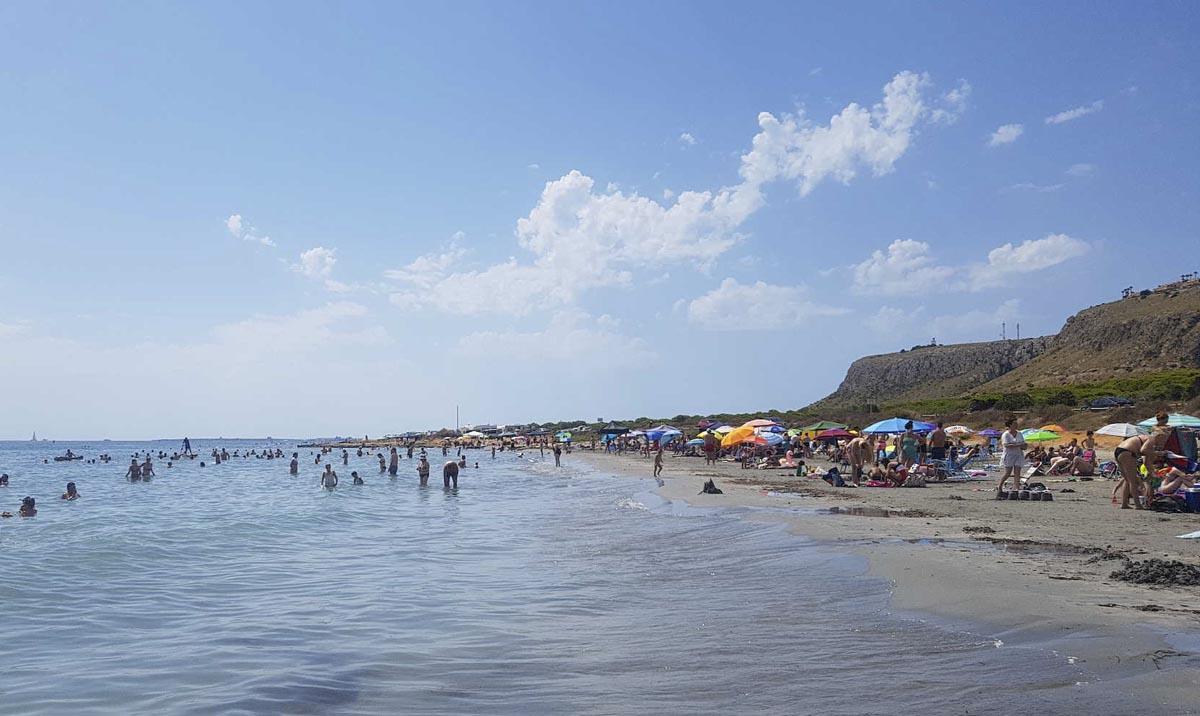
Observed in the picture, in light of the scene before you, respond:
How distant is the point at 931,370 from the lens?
103812mm

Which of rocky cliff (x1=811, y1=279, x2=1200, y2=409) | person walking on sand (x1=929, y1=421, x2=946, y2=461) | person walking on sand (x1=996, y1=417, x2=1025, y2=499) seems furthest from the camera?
rocky cliff (x1=811, y1=279, x2=1200, y2=409)

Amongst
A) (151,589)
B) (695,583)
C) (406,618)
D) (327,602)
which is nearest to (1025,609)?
(695,583)

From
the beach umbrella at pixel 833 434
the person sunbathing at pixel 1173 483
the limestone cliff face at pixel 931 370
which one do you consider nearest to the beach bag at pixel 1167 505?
the person sunbathing at pixel 1173 483

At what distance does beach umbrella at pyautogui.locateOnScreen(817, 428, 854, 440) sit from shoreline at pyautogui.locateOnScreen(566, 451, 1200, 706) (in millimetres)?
21495

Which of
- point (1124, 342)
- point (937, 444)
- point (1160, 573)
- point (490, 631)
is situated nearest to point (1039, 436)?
point (937, 444)

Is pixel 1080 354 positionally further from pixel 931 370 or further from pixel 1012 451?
pixel 1012 451

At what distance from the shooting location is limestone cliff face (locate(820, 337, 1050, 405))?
9275cm

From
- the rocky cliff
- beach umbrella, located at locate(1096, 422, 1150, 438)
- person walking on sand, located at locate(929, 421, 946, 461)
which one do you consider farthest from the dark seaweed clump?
the rocky cliff

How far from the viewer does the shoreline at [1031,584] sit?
506 centimetres

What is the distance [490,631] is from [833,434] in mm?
32202

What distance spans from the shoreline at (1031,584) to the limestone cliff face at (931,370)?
7896cm

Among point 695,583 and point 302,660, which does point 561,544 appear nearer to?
point 695,583

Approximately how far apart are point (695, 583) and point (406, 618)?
3274 millimetres

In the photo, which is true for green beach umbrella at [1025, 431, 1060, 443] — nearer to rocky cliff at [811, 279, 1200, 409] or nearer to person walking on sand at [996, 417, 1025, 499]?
person walking on sand at [996, 417, 1025, 499]
